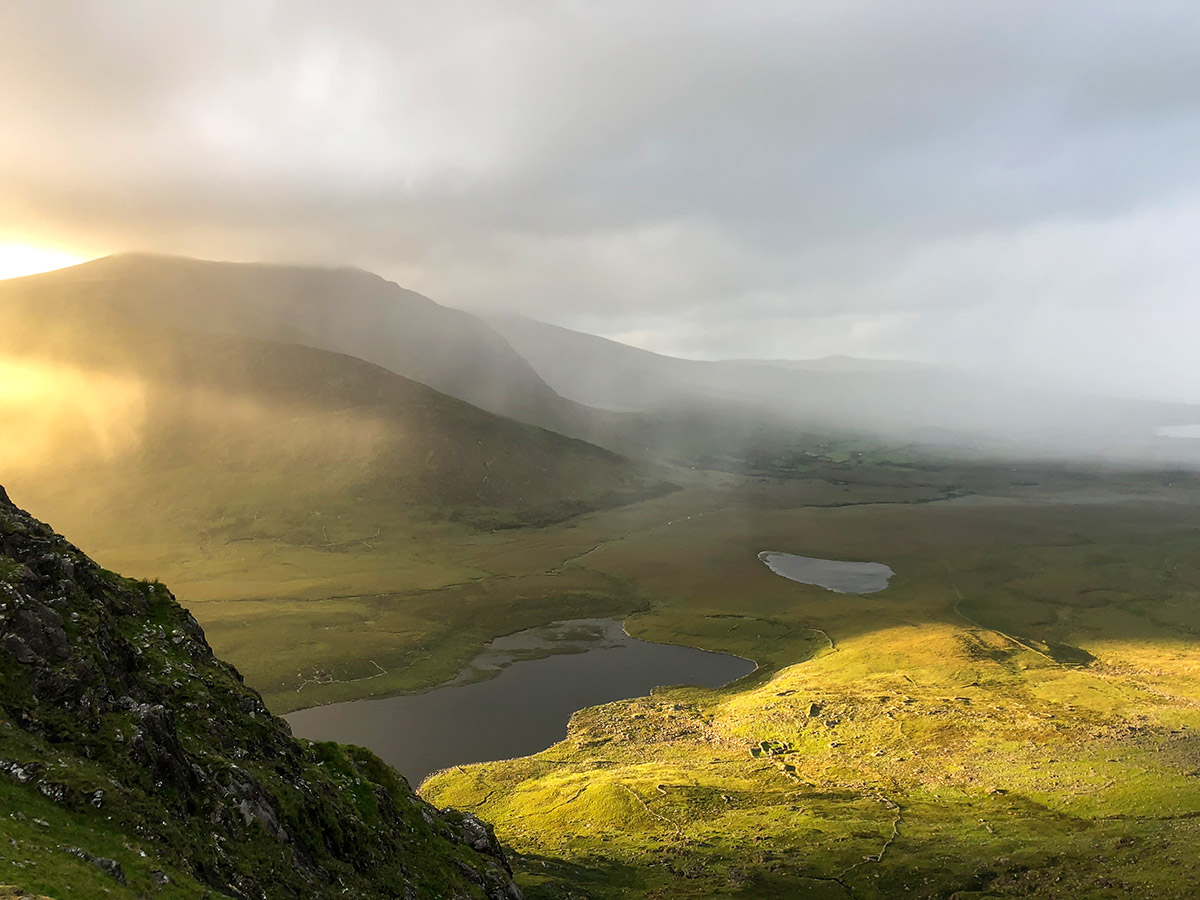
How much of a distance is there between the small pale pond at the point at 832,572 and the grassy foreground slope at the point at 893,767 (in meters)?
22.5

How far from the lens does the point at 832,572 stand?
178875mm

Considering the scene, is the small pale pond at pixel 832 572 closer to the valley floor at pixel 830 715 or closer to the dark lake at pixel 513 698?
the valley floor at pixel 830 715

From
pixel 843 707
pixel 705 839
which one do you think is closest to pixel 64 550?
pixel 705 839

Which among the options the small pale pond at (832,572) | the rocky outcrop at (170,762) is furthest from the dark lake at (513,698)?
the small pale pond at (832,572)

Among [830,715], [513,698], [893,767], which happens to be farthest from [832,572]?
[893,767]

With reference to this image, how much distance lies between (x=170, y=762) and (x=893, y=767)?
225ft

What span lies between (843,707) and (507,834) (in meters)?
47.9

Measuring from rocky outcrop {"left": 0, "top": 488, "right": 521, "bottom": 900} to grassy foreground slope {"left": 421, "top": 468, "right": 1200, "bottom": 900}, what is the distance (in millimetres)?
15545

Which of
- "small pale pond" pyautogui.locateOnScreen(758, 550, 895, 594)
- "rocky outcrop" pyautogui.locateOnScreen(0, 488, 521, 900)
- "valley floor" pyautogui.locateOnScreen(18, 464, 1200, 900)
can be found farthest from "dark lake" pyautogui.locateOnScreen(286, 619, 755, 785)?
"small pale pond" pyautogui.locateOnScreen(758, 550, 895, 594)

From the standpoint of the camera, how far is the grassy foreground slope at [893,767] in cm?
4900

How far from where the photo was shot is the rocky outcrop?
22.8 metres

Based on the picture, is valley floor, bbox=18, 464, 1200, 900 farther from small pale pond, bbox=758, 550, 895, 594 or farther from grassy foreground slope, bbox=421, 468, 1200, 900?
small pale pond, bbox=758, 550, 895, 594

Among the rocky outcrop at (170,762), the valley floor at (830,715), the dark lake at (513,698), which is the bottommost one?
the dark lake at (513,698)

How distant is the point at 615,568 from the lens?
183m
